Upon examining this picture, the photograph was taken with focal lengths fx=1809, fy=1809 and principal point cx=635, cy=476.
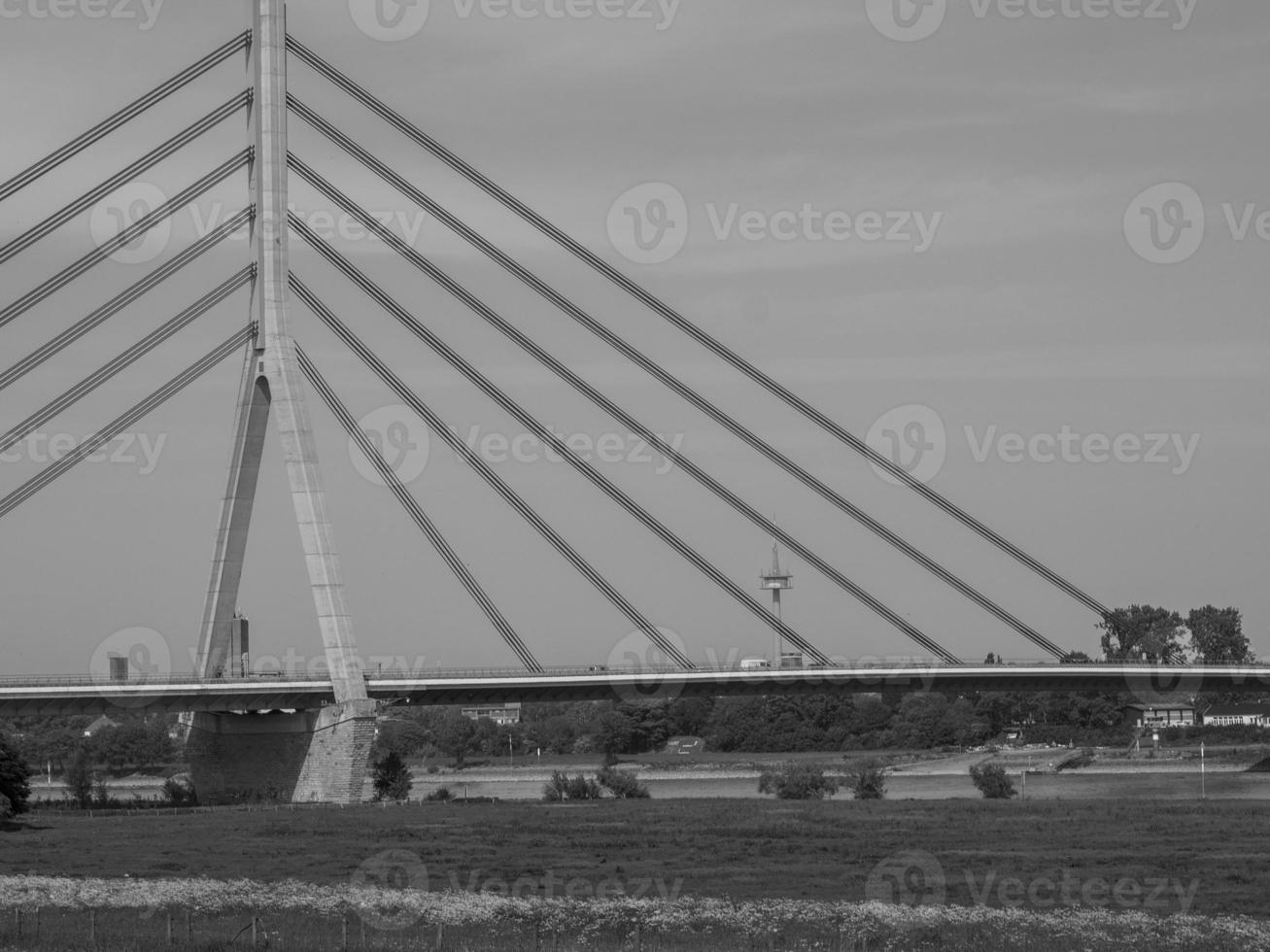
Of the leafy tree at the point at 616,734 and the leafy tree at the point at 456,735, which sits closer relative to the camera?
the leafy tree at the point at 616,734

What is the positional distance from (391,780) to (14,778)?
18.4 metres

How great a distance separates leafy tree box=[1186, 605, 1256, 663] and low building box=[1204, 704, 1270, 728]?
13.9 m

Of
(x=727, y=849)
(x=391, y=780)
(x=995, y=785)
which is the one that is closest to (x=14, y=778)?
(x=391, y=780)

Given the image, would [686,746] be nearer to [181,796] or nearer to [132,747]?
[132,747]

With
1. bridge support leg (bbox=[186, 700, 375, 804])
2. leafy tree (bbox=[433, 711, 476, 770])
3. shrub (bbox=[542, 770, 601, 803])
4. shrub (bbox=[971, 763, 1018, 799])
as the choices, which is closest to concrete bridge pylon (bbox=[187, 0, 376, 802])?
bridge support leg (bbox=[186, 700, 375, 804])

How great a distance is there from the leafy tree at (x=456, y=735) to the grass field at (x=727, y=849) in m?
101

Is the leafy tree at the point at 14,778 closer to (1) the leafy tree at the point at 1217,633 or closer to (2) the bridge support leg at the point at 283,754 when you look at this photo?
(2) the bridge support leg at the point at 283,754

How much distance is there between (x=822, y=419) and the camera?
72.4 m

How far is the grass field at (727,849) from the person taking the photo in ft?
149

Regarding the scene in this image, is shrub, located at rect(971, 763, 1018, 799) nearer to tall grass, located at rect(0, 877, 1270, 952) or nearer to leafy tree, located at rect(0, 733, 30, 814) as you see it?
leafy tree, located at rect(0, 733, 30, 814)

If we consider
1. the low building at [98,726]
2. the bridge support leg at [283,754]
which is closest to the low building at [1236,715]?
the bridge support leg at [283,754]

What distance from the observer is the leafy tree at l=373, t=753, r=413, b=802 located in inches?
3344

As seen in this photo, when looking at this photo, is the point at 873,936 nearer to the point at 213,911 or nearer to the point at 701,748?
the point at 213,911

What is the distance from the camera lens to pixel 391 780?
85.9 m
